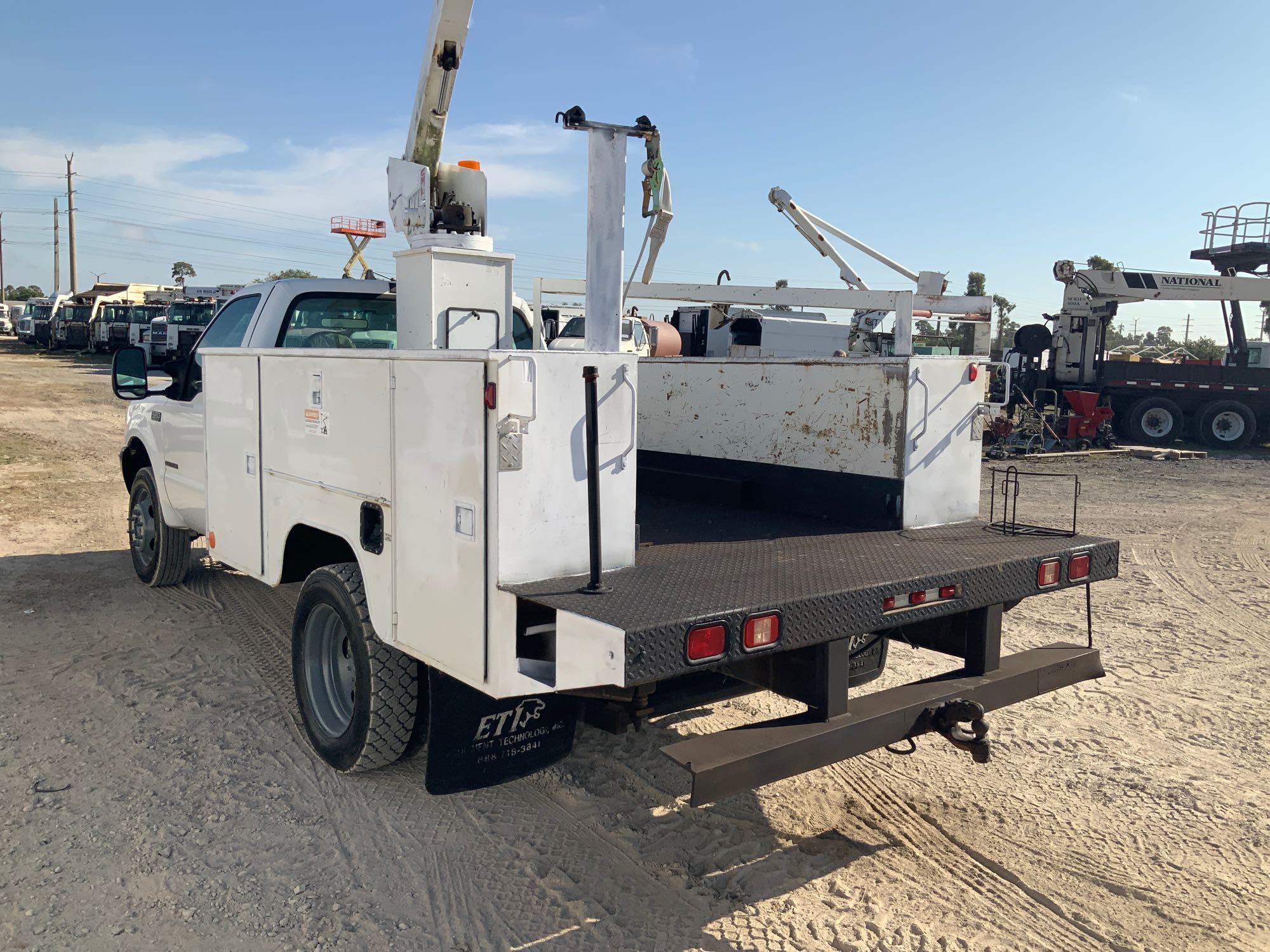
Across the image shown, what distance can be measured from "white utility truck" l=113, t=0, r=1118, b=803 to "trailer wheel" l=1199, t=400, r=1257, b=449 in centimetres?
1796

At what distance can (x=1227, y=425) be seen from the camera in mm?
20484

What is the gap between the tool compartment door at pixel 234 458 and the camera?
457 centimetres

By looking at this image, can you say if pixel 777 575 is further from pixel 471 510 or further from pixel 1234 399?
pixel 1234 399

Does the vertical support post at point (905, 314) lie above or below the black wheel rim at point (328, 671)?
above

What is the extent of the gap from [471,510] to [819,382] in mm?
2199

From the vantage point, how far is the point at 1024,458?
17.5 metres

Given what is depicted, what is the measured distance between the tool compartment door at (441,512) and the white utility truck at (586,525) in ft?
0.04

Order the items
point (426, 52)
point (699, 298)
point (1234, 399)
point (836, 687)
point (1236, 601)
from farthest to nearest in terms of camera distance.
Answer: point (1234, 399) < point (699, 298) < point (1236, 601) < point (426, 52) < point (836, 687)

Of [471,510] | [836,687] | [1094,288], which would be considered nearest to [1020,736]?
[836,687]

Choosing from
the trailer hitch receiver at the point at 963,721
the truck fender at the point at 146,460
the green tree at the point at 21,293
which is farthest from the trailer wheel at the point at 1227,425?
the green tree at the point at 21,293

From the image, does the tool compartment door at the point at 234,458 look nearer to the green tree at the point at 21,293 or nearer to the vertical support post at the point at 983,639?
the vertical support post at the point at 983,639

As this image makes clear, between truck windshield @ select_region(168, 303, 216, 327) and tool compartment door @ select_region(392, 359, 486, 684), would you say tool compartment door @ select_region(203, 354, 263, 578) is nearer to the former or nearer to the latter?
tool compartment door @ select_region(392, 359, 486, 684)

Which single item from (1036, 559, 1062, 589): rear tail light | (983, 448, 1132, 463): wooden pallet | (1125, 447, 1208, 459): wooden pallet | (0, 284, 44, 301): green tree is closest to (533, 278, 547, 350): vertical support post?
(1036, 559, 1062, 589): rear tail light

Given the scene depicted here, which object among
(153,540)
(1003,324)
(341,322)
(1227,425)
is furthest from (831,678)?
(1003,324)
